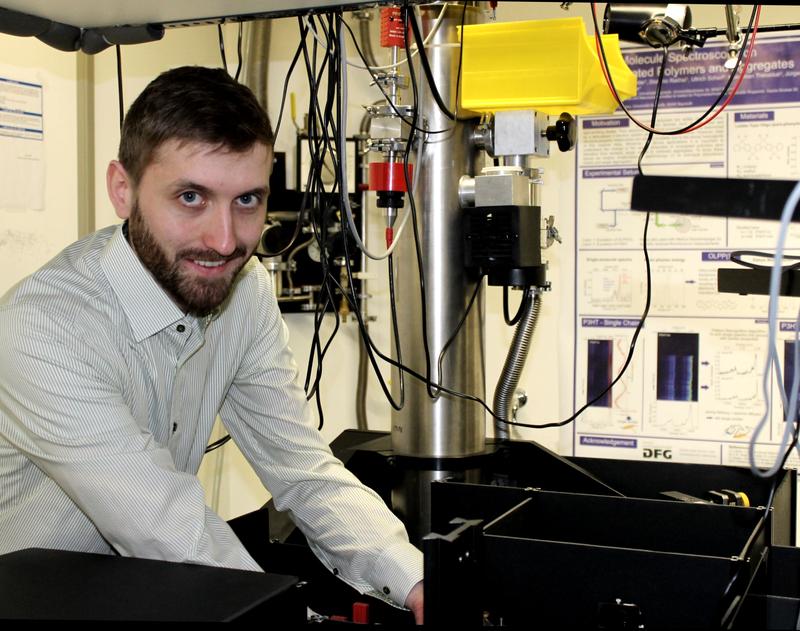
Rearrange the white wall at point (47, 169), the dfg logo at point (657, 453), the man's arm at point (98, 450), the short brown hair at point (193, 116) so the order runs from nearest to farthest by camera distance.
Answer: the man's arm at point (98, 450) < the short brown hair at point (193, 116) < the white wall at point (47, 169) < the dfg logo at point (657, 453)

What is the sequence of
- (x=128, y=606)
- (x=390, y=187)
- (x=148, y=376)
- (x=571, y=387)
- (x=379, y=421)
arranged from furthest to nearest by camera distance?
A: (x=379, y=421)
(x=571, y=387)
(x=390, y=187)
(x=148, y=376)
(x=128, y=606)

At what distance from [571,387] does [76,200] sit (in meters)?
1.44

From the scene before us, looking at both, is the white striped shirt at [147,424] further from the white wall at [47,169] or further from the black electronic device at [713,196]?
the white wall at [47,169]

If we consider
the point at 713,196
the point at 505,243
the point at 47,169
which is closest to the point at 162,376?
the point at 505,243

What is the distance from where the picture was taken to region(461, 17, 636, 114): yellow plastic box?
56.8 inches

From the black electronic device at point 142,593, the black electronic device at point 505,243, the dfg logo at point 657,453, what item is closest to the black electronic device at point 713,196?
the black electronic device at point 142,593

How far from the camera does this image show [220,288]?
1186 mm

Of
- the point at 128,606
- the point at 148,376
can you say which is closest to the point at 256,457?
the point at 148,376

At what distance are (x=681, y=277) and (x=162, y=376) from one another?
1.69 metres

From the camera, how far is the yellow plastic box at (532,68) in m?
1.44

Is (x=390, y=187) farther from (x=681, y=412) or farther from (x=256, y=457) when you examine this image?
(x=681, y=412)

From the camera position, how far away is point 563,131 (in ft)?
4.99

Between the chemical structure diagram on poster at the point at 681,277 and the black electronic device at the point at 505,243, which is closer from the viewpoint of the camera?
the black electronic device at the point at 505,243

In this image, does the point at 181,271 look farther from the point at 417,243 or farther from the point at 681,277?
the point at 681,277
